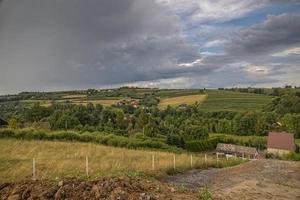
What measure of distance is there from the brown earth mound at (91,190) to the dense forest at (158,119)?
38403mm

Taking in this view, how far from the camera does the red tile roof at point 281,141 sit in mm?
63562

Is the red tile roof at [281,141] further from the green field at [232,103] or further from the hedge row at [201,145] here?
the green field at [232,103]

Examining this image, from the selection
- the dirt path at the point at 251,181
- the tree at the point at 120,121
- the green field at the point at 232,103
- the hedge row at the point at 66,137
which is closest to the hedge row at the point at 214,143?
the tree at the point at 120,121

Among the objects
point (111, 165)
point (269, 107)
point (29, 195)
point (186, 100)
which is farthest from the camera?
point (186, 100)

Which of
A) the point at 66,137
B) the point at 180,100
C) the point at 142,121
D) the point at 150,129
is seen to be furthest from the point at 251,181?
the point at 180,100

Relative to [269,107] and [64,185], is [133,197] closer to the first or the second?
[64,185]

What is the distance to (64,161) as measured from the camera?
21.2 m

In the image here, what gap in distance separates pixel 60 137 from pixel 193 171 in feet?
52.3

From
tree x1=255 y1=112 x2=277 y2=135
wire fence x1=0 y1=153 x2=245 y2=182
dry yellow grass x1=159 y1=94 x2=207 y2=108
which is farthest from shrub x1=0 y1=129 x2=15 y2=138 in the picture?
dry yellow grass x1=159 y1=94 x2=207 y2=108

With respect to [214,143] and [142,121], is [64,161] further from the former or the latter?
[142,121]

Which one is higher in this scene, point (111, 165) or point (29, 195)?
point (29, 195)

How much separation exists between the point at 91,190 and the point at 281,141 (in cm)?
5923

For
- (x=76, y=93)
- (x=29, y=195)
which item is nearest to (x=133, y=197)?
(x=29, y=195)

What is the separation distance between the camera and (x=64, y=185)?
1030 cm
